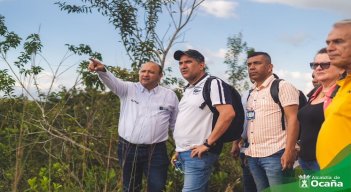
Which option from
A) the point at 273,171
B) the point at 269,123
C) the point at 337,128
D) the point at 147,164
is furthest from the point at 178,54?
the point at 337,128

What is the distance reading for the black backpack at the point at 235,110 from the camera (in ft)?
12.3

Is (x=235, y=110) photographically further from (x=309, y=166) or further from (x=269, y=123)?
(x=309, y=166)

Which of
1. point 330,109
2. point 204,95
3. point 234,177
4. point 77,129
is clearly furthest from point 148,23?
point 330,109

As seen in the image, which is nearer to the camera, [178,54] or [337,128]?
[337,128]

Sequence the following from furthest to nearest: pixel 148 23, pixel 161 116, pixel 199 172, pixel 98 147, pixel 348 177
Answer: pixel 148 23, pixel 98 147, pixel 161 116, pixel 199 172, pixel 348 177

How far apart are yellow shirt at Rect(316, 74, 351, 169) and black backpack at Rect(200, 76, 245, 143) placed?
1.34 metres

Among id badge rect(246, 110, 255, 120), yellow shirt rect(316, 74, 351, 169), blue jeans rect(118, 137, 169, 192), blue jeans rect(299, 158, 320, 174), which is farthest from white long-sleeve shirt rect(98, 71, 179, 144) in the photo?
yellow shirt rect(316, 74, 351, 169)

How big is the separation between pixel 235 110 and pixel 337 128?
1.58m

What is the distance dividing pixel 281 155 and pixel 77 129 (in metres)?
3.36

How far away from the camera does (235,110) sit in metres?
3.85

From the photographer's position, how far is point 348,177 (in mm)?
2291

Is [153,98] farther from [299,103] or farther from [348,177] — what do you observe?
[348,177]

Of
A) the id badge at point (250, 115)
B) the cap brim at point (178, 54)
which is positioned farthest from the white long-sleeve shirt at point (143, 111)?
the id badge at point (250, 115)

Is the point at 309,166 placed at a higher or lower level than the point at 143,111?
lower
